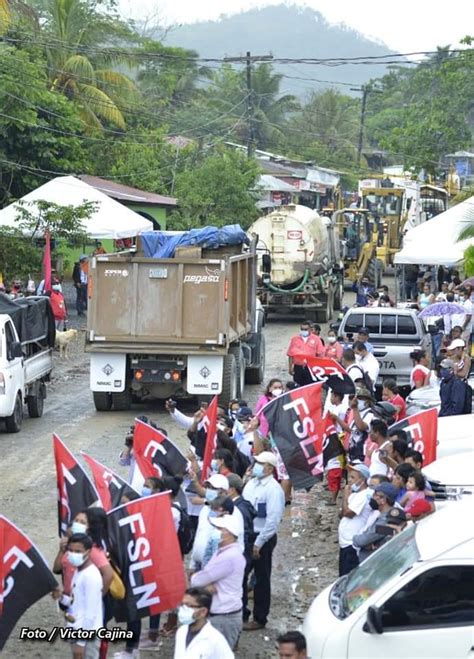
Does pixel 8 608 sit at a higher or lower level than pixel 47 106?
lower

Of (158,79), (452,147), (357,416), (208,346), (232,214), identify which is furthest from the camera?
(158,79)

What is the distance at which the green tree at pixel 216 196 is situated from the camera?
43156mm

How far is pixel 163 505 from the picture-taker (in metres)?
8.96

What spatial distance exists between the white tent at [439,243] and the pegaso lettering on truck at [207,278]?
8.97m

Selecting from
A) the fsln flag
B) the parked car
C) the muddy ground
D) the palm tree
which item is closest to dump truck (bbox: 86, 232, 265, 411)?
the muddy ground

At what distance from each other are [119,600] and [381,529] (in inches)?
85.2

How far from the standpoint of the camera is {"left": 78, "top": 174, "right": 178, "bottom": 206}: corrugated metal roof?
41.1m

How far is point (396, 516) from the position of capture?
9.82m

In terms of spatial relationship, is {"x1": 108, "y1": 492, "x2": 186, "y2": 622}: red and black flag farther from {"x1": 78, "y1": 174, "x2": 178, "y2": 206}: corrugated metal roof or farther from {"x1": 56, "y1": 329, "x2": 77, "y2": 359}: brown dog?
{"x1": 78, "y1": 174, "x2": 178, "y2": 206}: corrugated metal roof

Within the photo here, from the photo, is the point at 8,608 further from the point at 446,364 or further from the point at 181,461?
the point at 446,364

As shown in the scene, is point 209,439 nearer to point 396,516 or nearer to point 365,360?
point 396,516

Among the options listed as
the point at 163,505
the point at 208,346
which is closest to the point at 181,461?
the point at 163,505

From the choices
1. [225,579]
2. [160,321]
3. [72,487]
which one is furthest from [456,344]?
[225,579]

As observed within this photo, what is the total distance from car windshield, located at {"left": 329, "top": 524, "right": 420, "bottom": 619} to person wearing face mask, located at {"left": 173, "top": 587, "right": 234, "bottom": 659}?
1264mm
